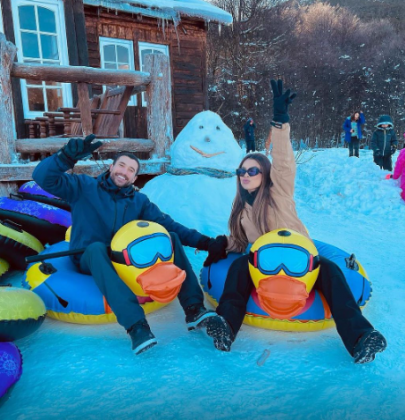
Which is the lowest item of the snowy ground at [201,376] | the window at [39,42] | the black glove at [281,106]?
the snowy ground at [201,376]

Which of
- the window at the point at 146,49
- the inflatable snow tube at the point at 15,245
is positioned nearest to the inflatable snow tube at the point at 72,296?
the inflatable snow tube at the point at 15,245

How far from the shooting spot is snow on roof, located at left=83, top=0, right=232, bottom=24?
24.0 feet

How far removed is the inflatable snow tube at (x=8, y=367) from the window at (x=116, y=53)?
7.13 m

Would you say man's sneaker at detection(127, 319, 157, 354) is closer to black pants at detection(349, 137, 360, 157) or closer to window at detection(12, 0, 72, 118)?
window at detection(12, 0, 72, 118)

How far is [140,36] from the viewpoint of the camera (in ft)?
26.8

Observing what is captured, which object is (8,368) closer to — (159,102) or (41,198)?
(41,198)

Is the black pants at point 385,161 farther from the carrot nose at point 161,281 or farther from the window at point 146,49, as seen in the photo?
the carrot nose at point 161,281

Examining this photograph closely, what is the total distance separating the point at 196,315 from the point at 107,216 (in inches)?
35.8

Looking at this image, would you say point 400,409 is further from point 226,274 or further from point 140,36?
point 140,36

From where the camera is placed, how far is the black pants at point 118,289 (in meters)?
2.03

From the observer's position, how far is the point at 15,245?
3076 mm

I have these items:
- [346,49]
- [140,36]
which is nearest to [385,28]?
[346,49]

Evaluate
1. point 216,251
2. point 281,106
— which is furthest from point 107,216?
point 281,106

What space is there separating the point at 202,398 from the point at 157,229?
1.01 meters
